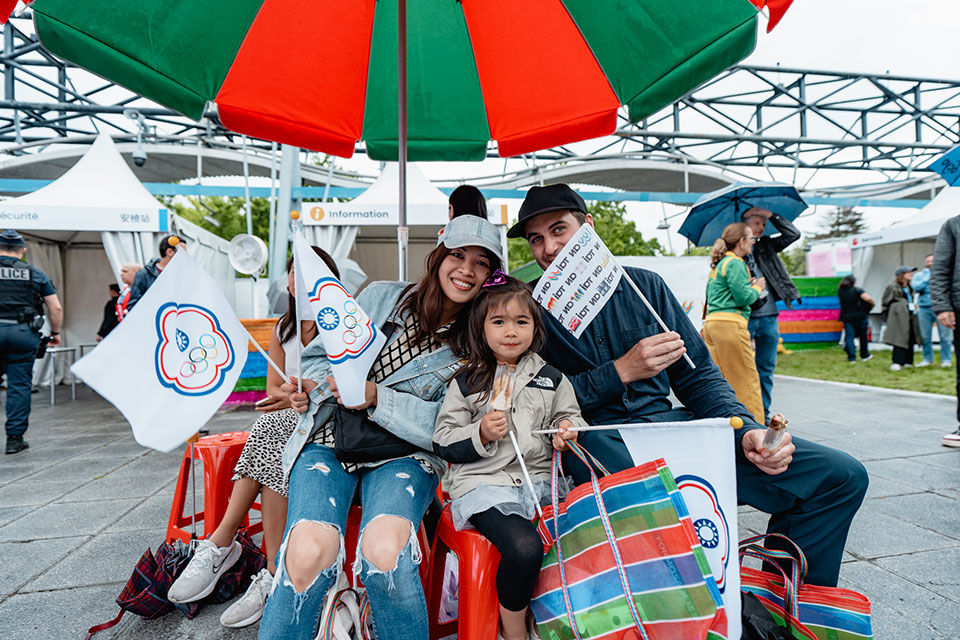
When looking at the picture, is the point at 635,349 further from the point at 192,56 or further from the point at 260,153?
the point at 260,153

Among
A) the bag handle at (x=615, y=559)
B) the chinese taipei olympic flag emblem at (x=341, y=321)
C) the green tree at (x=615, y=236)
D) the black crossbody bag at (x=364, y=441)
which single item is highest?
the green tree at (x=615, y=236)

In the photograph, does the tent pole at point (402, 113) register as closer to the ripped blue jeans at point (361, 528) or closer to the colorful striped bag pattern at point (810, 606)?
the ripped blue jeans at point (361, 528)

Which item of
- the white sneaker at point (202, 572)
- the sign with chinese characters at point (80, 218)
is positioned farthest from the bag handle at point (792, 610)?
the sign with chinese characters at point (80, 218)

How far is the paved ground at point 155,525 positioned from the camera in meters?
2.11

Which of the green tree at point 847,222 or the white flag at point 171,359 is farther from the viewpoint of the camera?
the green tree at point 847,222

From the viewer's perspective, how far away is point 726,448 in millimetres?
1522

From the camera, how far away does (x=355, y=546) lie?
191 centimetres

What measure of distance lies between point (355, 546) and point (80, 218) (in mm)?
7990

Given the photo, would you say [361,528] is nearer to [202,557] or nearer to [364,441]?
[364,441]

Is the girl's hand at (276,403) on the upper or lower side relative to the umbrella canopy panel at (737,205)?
lower

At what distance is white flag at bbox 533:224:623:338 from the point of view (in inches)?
75.0

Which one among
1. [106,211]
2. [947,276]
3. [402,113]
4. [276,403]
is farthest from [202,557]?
[106,211]

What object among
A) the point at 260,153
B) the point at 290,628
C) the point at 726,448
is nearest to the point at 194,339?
the point at 290,628

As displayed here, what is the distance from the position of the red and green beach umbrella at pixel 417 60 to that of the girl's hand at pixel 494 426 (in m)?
1.34
